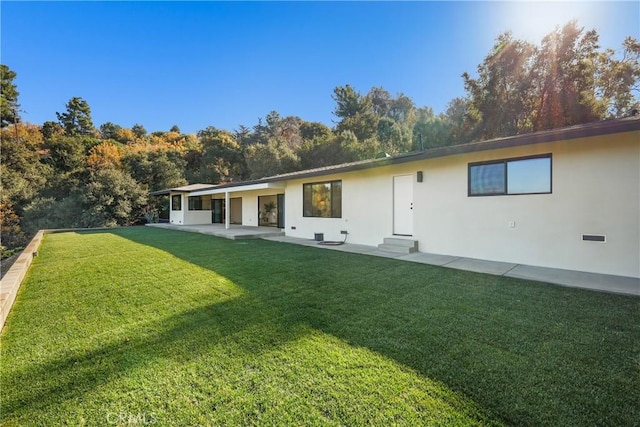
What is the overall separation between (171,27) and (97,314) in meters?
13.5

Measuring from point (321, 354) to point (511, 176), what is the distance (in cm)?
581

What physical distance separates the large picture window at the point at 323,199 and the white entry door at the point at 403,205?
218 centimetres

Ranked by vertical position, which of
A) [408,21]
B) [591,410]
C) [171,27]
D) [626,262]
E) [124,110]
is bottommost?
[591,410]

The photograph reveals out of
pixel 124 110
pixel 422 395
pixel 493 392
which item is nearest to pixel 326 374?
pixel 422 395

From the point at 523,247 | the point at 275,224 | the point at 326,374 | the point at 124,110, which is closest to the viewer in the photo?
the point at 326,374

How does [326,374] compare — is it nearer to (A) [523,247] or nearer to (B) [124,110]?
(A) [523,247]

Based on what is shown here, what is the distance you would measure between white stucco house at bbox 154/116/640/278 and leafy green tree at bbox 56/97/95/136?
39495 mm

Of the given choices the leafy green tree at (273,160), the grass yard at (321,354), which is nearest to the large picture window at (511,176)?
the grass yard at (321,354)

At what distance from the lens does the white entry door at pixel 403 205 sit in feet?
27.9

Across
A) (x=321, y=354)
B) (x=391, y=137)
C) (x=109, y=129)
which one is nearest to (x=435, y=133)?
(x=391, y=137)

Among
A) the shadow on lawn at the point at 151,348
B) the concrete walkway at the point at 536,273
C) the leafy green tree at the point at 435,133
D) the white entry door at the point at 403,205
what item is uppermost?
the leafy green tree at the point at 435,133

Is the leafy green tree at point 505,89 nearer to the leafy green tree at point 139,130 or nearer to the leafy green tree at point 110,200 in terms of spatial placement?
the leafy green tree at point 110,200

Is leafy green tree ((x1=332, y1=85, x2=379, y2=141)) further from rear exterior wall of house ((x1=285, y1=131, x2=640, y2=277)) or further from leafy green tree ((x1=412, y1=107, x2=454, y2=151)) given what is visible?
rear exterior wall of house ((x1=285, y1=131, x2=640, y2=277))

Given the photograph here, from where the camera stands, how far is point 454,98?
24062 millimetres
